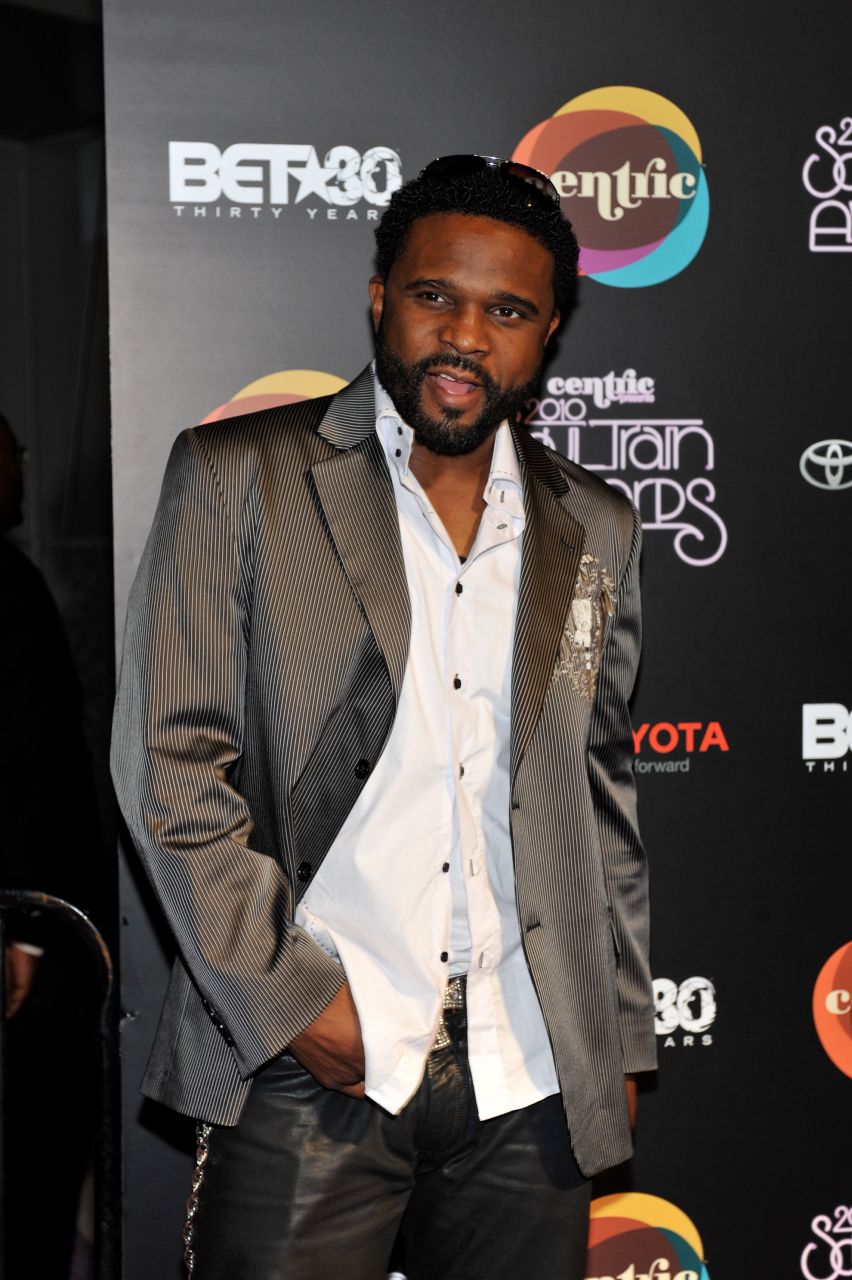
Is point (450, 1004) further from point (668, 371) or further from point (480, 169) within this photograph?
point (668, 371)

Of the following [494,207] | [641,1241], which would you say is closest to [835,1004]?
[641,1241]

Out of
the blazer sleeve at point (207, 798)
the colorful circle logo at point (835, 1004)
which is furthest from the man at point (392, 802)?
the colorful circle logo at point (835, 1004)

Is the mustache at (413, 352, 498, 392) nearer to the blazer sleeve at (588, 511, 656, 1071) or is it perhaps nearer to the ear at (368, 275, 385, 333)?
the ear at (368, 275, 385, 333)

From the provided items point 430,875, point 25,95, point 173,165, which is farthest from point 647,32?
point 25,95

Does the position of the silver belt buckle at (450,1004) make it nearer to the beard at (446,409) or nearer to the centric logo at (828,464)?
the beard at (446,409)

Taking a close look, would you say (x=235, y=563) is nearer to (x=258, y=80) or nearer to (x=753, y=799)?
(x=258, y=80)

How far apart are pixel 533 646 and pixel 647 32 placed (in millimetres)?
1530

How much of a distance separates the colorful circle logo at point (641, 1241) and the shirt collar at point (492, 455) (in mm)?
1699

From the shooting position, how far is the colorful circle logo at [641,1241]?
→ 9.88 ft

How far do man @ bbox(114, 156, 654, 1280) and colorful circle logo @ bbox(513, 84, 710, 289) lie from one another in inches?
28.5

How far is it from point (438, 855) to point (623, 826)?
446 millimetres

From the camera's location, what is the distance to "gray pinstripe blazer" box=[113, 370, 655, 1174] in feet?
6.00

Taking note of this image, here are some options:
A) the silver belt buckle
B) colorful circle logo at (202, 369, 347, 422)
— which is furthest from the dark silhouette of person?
the silver belt buckle

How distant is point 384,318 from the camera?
6.97 ft
